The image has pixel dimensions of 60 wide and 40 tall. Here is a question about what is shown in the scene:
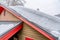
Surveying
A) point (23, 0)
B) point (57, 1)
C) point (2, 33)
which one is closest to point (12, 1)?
point (23, 0)

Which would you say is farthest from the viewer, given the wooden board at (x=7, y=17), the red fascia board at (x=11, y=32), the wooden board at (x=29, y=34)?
the wooden board at (x=7, y=17)

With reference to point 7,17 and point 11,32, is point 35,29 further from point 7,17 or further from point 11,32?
point 7,17

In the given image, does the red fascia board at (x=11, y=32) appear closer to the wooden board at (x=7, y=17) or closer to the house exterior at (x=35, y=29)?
the house exterior at (x=35, y=29)

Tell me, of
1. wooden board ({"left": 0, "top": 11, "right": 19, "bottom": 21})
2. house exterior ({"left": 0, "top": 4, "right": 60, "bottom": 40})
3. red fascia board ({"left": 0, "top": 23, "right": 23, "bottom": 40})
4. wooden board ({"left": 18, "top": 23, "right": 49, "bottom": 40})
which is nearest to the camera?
house exterior ({"left": 0, "top": 4, "right": 60, "bottom": 40})

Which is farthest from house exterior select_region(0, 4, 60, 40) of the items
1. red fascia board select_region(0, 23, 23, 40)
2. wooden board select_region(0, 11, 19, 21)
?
red fascia board select_region(0, 23, 23, 40)

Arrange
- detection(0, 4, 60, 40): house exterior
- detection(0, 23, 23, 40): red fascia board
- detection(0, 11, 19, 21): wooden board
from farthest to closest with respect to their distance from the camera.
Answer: detection(0, 11, 19, 21): wooden board → detection(0, 23, 23, 40): red fascia board → detection(0, 4, 60, 40): house exterior

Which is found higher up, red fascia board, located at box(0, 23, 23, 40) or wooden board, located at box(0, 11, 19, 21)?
wooden board, located at box(0, 11, 19, 21)

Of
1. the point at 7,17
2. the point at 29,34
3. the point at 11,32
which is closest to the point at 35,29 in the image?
the point at 29,34

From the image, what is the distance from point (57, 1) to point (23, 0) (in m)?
9.30

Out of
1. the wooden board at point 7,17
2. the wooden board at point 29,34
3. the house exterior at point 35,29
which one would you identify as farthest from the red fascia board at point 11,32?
the wooden board at point 7,17

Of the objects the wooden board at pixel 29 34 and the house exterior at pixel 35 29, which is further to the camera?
the wooden board at pixel 29 34

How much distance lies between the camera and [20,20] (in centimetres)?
1291

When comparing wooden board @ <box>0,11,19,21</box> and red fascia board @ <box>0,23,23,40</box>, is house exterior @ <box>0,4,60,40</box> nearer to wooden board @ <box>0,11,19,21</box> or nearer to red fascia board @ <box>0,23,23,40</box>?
wooden board @ <box>0,11,19,21</box>

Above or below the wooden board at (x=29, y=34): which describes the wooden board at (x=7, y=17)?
above
